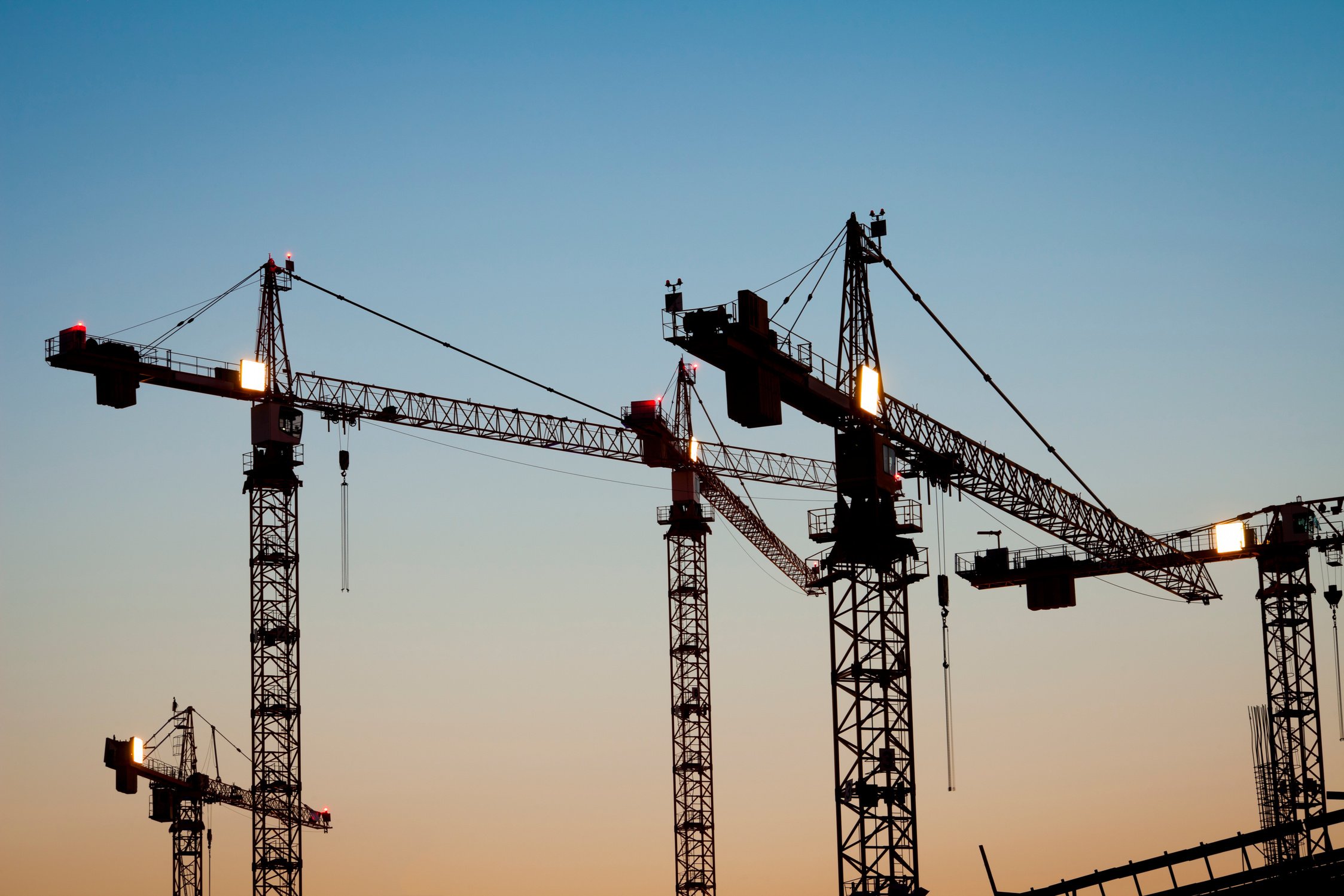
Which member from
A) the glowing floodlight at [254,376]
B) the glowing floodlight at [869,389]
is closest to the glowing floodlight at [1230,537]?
the glowing floodlight at [869,389]

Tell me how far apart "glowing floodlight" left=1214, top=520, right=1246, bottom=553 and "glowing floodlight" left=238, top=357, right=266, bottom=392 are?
45.7 metres

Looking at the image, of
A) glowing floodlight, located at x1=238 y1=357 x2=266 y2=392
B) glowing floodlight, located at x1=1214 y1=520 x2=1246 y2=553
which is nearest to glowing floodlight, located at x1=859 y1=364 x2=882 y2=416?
glowing floodlight, located at x1=1214 y1=520 x2=1246 y2=553

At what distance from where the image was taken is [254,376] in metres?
94.7

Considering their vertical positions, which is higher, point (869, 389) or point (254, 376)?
point (254, 376)

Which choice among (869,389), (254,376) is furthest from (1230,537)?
(254,376)

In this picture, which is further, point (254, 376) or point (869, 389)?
point (254, 376)

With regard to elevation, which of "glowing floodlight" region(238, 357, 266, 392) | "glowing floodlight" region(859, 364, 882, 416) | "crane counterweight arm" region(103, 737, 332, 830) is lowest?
"crane counterweight arm" region(103, 737, 332, 830)

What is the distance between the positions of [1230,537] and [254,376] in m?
46.7

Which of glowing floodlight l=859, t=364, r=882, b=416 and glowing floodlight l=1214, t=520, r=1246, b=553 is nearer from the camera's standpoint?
glowing floodlight l=859, t=364, r=882, b=416

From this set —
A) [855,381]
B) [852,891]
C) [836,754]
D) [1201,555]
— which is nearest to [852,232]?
[855,381]

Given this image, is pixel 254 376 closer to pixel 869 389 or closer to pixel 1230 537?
pixel 869 389

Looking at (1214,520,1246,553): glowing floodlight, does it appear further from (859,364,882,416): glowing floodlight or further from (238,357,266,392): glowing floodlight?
(238,357,266,392): glowing floodlight

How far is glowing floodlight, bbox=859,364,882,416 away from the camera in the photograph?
→ 2918 inches

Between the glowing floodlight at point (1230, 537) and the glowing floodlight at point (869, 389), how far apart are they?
2797 centimetres
